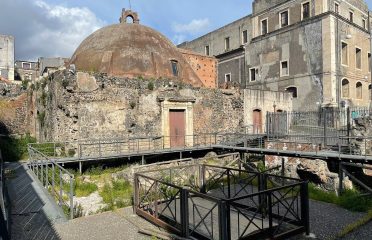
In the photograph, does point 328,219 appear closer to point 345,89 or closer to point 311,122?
point 311,122

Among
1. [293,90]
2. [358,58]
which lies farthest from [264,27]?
[358,58]

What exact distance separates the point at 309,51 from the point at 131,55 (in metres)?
15.5

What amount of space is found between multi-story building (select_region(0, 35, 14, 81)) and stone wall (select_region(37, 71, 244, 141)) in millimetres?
32614

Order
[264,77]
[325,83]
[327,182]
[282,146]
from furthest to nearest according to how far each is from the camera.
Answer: [264,77]
[325,83]
[282,146]
[327,182]

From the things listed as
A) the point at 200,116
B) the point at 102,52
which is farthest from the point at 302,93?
the point at 102,52

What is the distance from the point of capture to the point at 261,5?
32.1 m

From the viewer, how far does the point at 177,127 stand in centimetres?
1939

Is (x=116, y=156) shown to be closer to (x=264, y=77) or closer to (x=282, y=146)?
(x=282, y=146)

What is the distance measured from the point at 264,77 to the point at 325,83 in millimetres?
6298

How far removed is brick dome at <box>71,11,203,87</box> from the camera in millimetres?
19484

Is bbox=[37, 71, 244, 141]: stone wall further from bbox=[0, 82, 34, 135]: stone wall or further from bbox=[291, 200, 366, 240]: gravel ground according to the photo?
bbox=[291, 200, 366, 240]: gravel ground

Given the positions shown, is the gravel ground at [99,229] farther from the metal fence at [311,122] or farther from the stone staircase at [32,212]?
the metal fence at [311,122]

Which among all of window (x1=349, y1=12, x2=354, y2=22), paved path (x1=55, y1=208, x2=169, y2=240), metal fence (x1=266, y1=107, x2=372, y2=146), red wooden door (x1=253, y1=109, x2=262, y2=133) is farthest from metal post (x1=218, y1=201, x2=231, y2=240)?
window (x1=349, y1=12, x2=354, y2=22)

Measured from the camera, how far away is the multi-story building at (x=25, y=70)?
53.5m
